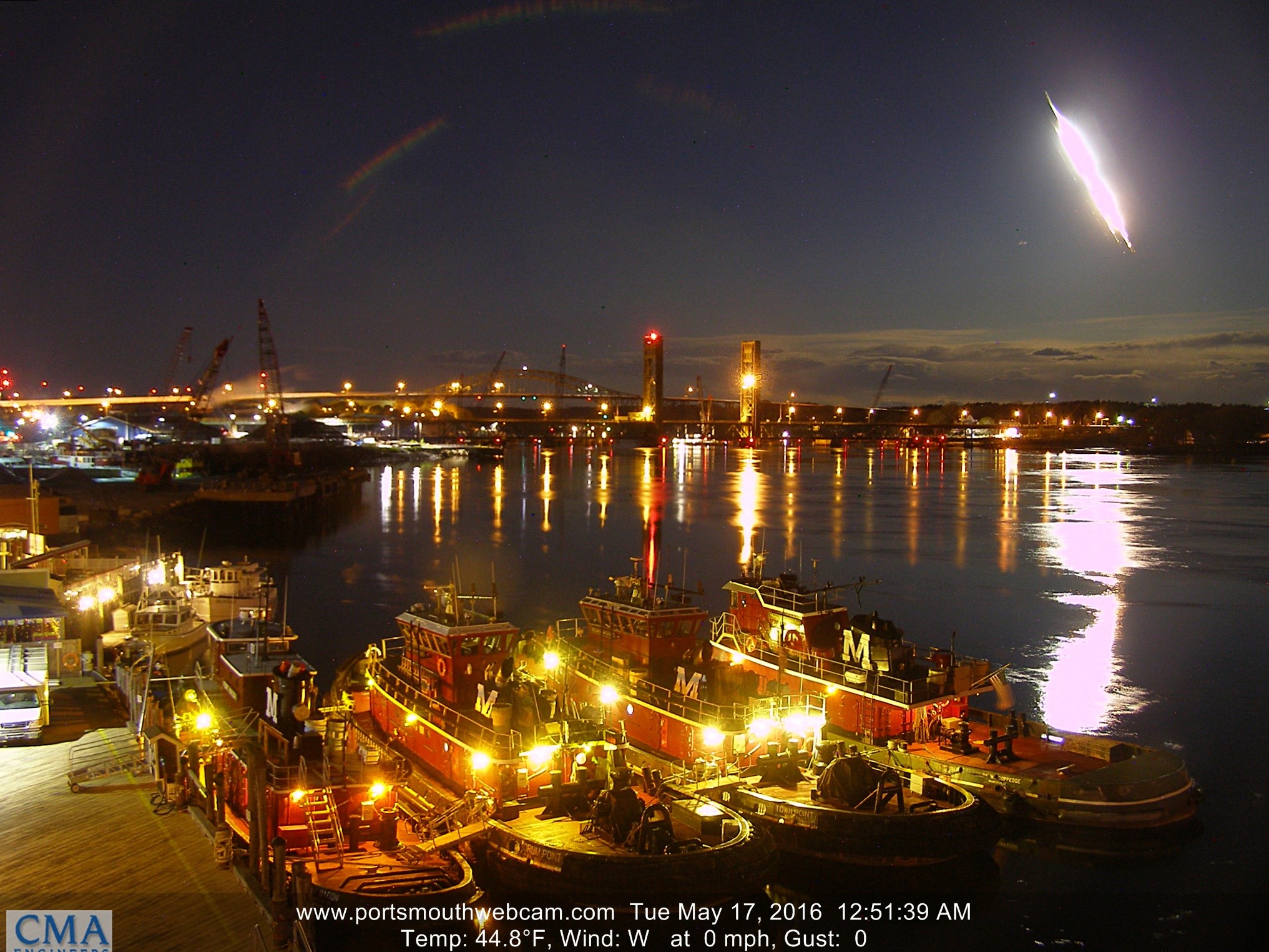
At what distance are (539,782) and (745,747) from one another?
2861 mm

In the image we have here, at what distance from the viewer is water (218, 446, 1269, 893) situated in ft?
58.0

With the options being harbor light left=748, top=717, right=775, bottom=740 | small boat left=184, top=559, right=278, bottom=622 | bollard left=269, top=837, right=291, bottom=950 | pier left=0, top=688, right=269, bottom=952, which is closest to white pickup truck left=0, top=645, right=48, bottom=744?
pier left=0, top=688, right=269, bottom=952

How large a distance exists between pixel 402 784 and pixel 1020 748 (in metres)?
8.10

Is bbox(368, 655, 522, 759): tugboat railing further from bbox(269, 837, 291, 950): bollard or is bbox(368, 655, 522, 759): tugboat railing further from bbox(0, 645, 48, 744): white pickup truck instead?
bbox(0, 645, 48, 744): white pickup truck

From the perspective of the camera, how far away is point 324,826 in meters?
9.43

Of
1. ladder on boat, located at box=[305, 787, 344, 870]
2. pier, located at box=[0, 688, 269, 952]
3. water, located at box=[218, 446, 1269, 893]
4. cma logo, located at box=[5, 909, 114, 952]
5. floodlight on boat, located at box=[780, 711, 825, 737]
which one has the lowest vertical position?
water, located at box=[218, 446, 1269, 893]

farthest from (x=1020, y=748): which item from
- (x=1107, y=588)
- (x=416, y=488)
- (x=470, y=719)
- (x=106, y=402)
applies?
(x=106, y=402)

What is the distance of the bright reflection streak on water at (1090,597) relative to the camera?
63.8ft

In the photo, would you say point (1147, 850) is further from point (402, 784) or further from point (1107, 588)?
point (1107, 588)

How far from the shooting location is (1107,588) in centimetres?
3400

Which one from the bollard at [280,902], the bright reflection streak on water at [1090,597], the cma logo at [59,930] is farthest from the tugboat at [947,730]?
the cma logo at [59,930]

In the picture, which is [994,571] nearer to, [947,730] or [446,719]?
[947,730]

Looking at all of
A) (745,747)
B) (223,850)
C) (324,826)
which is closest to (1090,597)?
(745,747)

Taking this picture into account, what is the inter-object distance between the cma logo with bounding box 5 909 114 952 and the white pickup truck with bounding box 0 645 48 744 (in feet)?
17.7
